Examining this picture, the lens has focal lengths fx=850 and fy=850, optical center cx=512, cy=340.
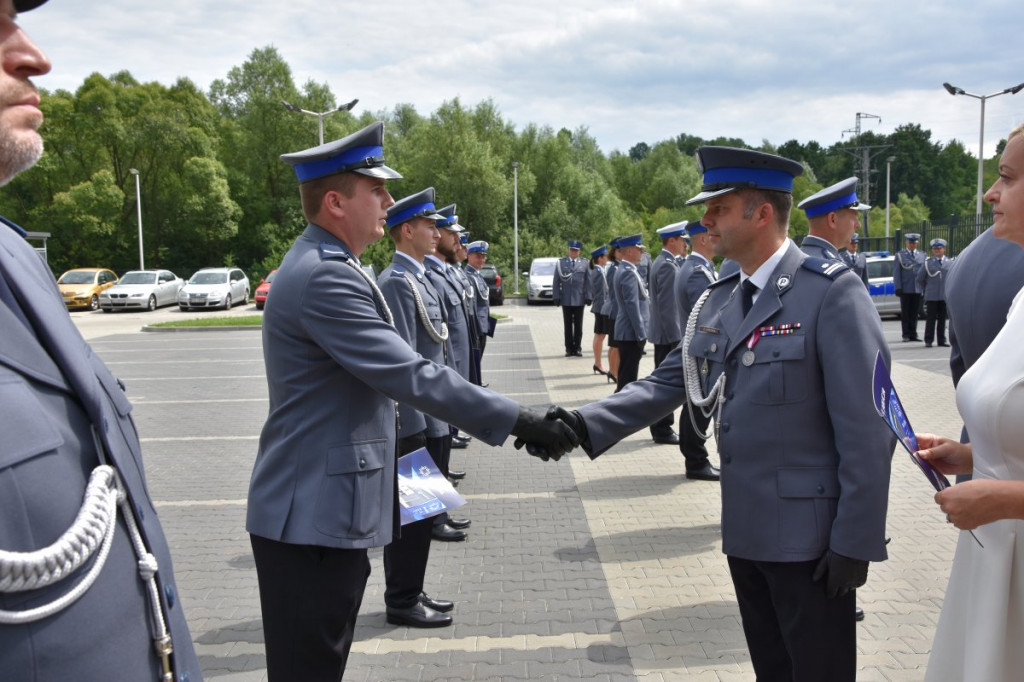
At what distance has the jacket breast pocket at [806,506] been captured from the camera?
2.64 meters

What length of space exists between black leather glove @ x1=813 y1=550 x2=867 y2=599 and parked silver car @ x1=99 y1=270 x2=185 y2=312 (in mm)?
33034

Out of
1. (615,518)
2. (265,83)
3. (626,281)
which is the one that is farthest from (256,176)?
(615,518)

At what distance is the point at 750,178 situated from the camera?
2.90m

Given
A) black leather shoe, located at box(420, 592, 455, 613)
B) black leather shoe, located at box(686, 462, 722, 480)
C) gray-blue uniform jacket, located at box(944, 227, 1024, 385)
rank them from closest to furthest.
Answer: gray-blue uniform jacket, located at box(944, 227, 1024, 385), black leather shoe, located at box(420, 592, 455, 613), black leather shoe, located at box(686, 462, 722, 480)

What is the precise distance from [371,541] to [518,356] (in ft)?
47.3

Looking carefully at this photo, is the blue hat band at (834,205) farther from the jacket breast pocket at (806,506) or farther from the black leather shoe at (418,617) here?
the black leather shoe at (418,617)

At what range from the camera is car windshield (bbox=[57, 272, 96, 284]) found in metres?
33.5

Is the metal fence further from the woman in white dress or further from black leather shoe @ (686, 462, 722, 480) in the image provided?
the woman in white dress

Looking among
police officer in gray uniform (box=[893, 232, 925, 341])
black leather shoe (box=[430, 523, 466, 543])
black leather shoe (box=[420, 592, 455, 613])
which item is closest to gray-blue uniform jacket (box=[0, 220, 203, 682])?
black leather shoe (box=[420, 592, 455, 613])

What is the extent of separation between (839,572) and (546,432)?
1046 mm

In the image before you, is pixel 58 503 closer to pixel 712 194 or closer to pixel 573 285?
pixel 712 194

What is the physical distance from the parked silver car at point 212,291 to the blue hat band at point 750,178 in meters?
31.1

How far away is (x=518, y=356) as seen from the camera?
56.9 feet

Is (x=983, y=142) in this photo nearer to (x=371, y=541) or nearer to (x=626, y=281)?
(x=626, y=281)
